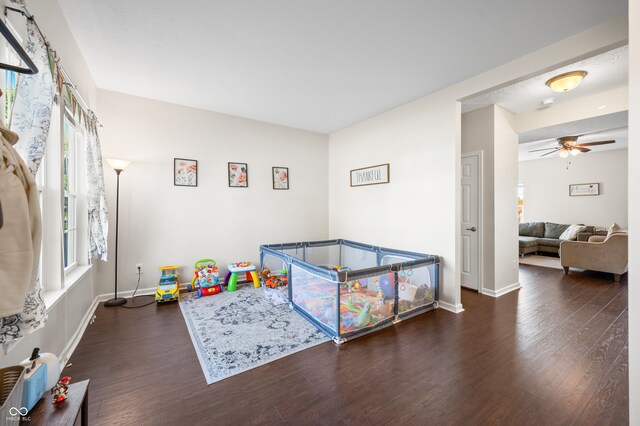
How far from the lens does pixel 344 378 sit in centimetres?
186

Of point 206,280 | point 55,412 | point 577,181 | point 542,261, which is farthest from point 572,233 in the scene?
point 55,412

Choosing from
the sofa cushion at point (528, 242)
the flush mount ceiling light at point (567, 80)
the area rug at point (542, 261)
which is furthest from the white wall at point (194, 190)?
the sofa cushion at point (528, 242)

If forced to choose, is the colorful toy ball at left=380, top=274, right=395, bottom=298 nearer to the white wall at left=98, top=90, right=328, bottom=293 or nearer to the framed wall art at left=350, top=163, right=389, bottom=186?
the framed wall art at left=350, top=163, right=389, bottom=186

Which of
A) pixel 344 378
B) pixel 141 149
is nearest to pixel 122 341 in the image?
pixel 344 378

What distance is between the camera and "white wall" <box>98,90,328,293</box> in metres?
3.40

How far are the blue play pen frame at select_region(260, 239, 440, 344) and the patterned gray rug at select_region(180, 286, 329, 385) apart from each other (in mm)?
182

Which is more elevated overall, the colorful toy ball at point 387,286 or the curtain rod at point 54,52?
the curtain rod at point 54,52

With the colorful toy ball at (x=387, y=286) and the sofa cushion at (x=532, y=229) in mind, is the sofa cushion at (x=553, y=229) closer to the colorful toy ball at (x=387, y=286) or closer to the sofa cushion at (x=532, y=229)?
the sofa cushion at (x=532, y=229)

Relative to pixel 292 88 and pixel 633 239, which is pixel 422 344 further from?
pixel 292 88

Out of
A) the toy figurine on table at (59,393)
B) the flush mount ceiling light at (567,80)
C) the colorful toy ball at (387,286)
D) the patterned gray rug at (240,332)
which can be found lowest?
the patterned gray rug at (240,332)

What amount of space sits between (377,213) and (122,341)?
3432 mm

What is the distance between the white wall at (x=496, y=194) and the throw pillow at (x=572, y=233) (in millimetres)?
3364

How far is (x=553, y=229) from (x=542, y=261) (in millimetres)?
1485

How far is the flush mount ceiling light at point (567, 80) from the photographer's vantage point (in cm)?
271
